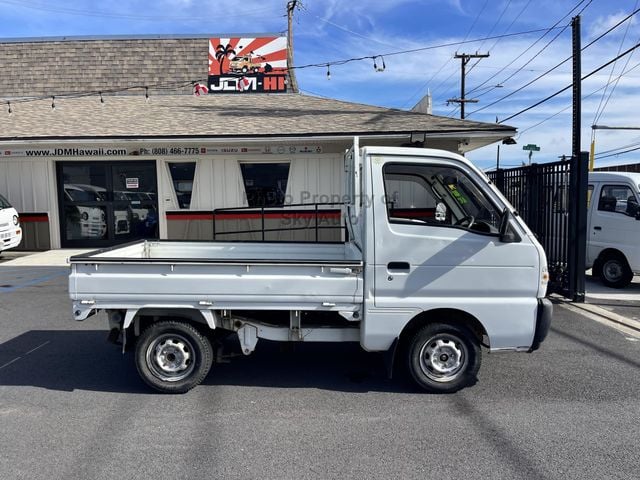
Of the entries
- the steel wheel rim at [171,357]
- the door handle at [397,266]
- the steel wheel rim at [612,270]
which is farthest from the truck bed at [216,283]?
the steel wheel rim at [612,270]

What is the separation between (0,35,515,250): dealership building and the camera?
1184 centimetres

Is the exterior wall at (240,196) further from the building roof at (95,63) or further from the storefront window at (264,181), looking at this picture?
the building roof at (95,63)

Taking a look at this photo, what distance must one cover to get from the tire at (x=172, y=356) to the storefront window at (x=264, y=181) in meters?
8.78

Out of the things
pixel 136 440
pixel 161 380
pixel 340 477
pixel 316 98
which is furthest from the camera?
pixel 316 98

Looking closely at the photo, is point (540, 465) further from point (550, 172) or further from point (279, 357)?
point (550, 172)

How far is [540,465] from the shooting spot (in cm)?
348

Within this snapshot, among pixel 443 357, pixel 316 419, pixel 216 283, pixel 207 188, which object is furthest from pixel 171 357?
pixel 207 188

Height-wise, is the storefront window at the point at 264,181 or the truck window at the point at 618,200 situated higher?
the storefront window at the point at 264,181

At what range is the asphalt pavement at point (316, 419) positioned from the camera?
3.46m

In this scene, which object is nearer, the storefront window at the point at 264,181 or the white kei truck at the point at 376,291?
the white kei truck at the point at 376,291

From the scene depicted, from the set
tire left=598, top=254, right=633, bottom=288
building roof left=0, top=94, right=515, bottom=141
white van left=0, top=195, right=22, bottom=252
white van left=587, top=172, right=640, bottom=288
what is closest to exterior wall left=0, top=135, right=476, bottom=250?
building roof left=0, top=94, right=515, bottom=141

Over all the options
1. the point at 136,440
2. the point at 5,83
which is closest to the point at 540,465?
the point at 136,440

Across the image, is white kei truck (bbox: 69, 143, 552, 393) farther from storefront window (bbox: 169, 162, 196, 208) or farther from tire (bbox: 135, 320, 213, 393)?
storefront window (bbox: 169, 162, 196, 208)

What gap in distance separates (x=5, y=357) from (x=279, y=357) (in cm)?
300
